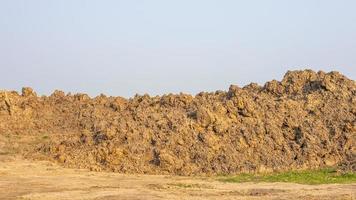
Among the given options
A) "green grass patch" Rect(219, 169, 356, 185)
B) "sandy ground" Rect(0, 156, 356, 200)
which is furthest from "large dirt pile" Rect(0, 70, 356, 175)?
→ "sandy ground" Rect(0, 156, 356, 200)

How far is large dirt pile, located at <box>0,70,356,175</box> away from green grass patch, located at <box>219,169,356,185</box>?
1106 mm

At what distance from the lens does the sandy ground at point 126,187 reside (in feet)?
61.2

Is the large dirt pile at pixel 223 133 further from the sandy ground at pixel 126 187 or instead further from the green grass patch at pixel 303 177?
the sandy ground at pixel 126 187

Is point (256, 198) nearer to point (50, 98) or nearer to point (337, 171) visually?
point (337, 171)

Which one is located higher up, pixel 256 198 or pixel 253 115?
pixel 253 115

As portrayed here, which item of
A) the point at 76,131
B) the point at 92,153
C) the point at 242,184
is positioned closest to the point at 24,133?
the point at 76,131

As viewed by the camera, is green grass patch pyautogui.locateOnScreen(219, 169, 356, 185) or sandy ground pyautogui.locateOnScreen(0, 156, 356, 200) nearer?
sandy ground pyautogui.locateOnScreen(0, 156, 356, 200)

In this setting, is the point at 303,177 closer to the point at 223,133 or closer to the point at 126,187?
the point at 223,133

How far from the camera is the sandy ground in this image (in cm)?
1864

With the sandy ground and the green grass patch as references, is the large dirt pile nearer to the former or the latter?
the green grass patch

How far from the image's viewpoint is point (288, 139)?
28859 millimetres

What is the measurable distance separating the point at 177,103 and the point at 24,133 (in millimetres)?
9457

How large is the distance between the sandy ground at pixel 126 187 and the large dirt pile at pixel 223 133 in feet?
6.27

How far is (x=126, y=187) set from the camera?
20859 millimetres
